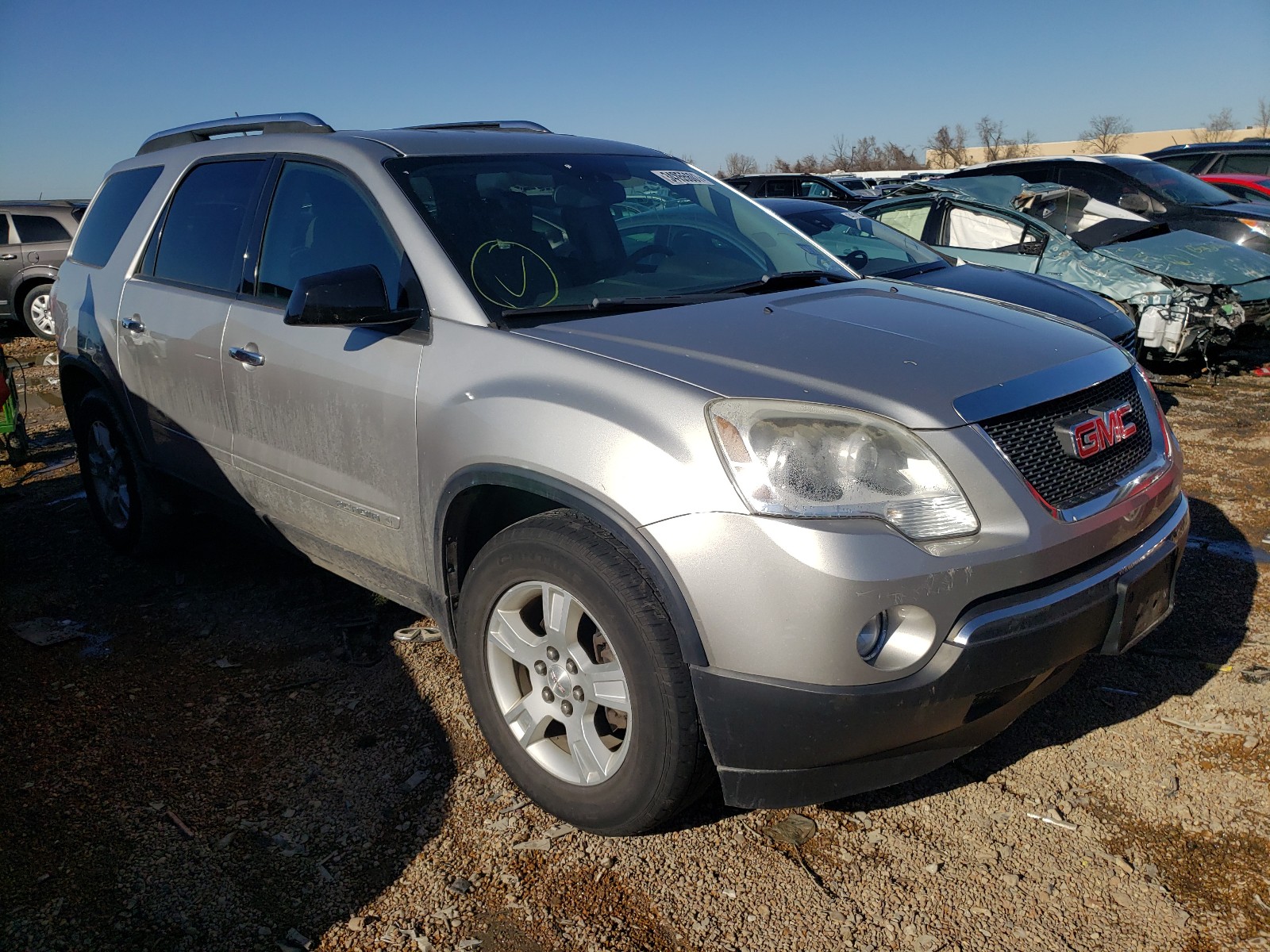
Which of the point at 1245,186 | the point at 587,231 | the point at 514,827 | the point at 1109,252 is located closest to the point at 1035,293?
the point at 1109,252

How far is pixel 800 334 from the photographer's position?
8.39 ft

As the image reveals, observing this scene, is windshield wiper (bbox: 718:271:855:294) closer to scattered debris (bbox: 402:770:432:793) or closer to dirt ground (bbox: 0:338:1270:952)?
dirt ground (bbox: 0:338:1270:952)

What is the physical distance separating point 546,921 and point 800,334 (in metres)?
1.60

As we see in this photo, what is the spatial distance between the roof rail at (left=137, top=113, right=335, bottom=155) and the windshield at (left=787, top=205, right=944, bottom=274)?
3416 millimetres

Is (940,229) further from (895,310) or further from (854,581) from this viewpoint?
(854,581)

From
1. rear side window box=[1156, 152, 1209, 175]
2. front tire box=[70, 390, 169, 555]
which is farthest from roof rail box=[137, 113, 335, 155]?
rear side window box=[1156, 152, 1209, 175]

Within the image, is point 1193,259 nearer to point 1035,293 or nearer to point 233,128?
point 1035,293

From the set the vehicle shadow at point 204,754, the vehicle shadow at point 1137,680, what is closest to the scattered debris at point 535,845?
the vehicle shadow at point 204,754

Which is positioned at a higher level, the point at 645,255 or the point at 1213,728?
the point at 645,255

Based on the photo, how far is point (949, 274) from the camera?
6129 millimetres

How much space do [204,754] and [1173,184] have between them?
36.2 ft

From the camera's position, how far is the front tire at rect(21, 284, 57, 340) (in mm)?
13188

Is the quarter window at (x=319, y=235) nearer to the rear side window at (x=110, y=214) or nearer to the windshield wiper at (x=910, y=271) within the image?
the rear side window at (x=110, y=214)

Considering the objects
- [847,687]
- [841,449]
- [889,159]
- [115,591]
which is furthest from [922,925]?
[889,159]
